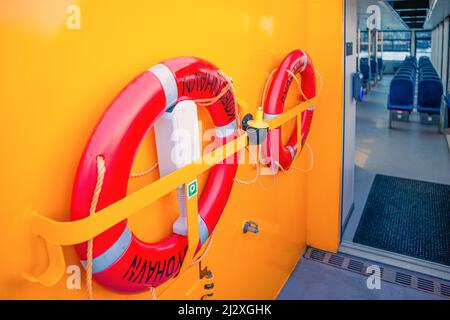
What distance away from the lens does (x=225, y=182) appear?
143 centimetres

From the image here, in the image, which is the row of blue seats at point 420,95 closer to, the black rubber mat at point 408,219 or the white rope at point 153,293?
the black rubber mat at point 408,219

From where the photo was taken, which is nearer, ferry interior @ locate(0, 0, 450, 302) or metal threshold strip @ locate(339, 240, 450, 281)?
ferry interior @ locate(0, 0, 450, 302)

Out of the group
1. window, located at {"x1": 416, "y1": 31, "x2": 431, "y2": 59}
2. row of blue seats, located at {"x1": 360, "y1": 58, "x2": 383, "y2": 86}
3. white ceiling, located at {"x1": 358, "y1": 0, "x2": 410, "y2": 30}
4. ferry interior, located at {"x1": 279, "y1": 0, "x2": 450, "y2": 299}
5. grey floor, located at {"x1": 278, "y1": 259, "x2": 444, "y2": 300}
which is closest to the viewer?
grey floor, located at {"x1": 278, "y1": 259, "x2": 444, "y2": 300}

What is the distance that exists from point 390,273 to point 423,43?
17.2 meters

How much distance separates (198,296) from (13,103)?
1.05 m

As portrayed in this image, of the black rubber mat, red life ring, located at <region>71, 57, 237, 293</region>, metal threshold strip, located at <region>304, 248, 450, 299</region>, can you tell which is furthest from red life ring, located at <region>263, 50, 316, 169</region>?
the black rubber mat

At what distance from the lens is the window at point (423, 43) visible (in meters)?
16.8

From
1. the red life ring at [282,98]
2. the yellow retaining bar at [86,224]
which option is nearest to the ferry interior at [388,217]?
the red life ring at [282,98]

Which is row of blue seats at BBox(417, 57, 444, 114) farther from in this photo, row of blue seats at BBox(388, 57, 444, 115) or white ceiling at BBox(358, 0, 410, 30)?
white ceiling at BBox(358, 0, 410, 30)

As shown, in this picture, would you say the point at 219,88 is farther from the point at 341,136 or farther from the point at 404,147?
the point at 404,147

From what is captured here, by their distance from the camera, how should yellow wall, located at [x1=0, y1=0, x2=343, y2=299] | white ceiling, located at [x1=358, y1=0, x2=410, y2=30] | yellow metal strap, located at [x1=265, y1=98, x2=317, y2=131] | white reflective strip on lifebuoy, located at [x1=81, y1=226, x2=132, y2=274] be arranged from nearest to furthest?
yellow wall, located at [x1=0, y1=0, x2=343, y2=299], white reflective strip on lifebuoy, located at [x1=81, y1=226, x2=132, y2=274], yellow metal strap, located at [x1=265, y1=98, x2=317, y2=131], white ceiling, located at [x1=358, y1=0, x2=410, y2=30]

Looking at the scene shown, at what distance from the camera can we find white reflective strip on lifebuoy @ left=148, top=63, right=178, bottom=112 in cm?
106

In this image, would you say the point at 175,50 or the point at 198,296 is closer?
the point at 175,50

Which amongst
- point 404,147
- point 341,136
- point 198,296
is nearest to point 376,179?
point 404,147
